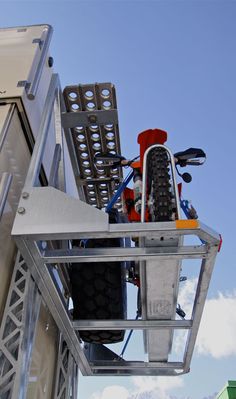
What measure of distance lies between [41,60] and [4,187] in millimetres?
1346

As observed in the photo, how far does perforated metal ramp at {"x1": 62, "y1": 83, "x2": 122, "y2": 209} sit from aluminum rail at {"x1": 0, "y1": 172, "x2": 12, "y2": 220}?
122 centimetres

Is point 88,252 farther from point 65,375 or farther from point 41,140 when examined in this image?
point 65,375

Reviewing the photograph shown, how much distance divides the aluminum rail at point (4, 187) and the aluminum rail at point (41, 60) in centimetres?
75

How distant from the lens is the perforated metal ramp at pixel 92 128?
12.2ft

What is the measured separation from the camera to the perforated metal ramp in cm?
373

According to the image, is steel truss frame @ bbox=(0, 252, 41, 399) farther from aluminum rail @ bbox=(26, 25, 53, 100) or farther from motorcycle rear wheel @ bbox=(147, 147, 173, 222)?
aluminum rail @ bbox=(26, 25, 53, 100)

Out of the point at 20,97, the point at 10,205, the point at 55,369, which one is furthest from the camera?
the point at 55,369

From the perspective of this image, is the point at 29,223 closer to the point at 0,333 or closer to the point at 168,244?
the point at 0,333

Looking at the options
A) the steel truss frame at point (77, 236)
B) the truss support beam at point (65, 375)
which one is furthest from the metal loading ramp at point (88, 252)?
the truss support beam at point (65, 375)

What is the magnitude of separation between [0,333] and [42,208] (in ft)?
2.60

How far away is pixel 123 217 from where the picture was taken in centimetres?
318

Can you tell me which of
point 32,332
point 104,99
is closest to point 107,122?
point 104,99

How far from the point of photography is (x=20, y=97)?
9.61 feet

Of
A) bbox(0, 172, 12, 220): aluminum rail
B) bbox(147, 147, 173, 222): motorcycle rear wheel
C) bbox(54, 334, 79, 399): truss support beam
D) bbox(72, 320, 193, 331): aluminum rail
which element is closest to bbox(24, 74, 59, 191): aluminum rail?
bbox(0, 172, 12, 220): aluminum rail
